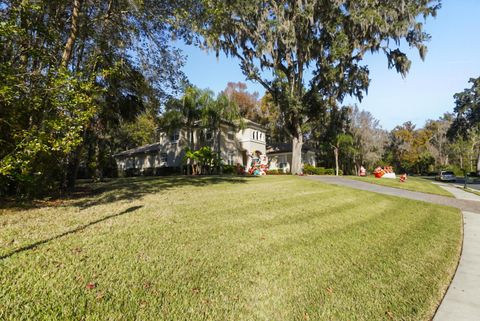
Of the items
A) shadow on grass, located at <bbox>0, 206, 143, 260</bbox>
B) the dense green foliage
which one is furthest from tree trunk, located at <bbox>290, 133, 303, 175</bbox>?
shadow on grass, located at <bbox>0, 206, 143, 260</bbox>

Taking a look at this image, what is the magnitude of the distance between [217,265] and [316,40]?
78.8 ft

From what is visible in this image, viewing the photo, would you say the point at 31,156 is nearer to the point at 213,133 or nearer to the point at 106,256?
the point at 106,256

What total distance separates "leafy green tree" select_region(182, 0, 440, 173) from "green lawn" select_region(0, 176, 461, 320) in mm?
16403

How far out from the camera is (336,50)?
2016 centimetres

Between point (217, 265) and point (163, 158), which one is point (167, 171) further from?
point (217, 265)

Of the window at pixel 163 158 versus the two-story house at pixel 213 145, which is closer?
the two-story house at pixel 213 145

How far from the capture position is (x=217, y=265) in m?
4.11

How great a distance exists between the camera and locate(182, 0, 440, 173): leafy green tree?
20.5 metres

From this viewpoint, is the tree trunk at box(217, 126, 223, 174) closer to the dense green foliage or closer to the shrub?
the shrub

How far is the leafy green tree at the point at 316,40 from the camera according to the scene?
20.5 metres

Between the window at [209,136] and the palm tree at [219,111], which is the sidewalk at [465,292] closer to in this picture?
the palm tree at [219,111]

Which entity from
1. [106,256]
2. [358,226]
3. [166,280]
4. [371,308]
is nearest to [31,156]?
[106,256]

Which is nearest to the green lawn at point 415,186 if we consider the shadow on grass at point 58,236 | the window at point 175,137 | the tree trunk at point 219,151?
the tree trunk at point 219,151

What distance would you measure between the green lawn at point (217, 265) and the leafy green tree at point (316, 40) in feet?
53.8
